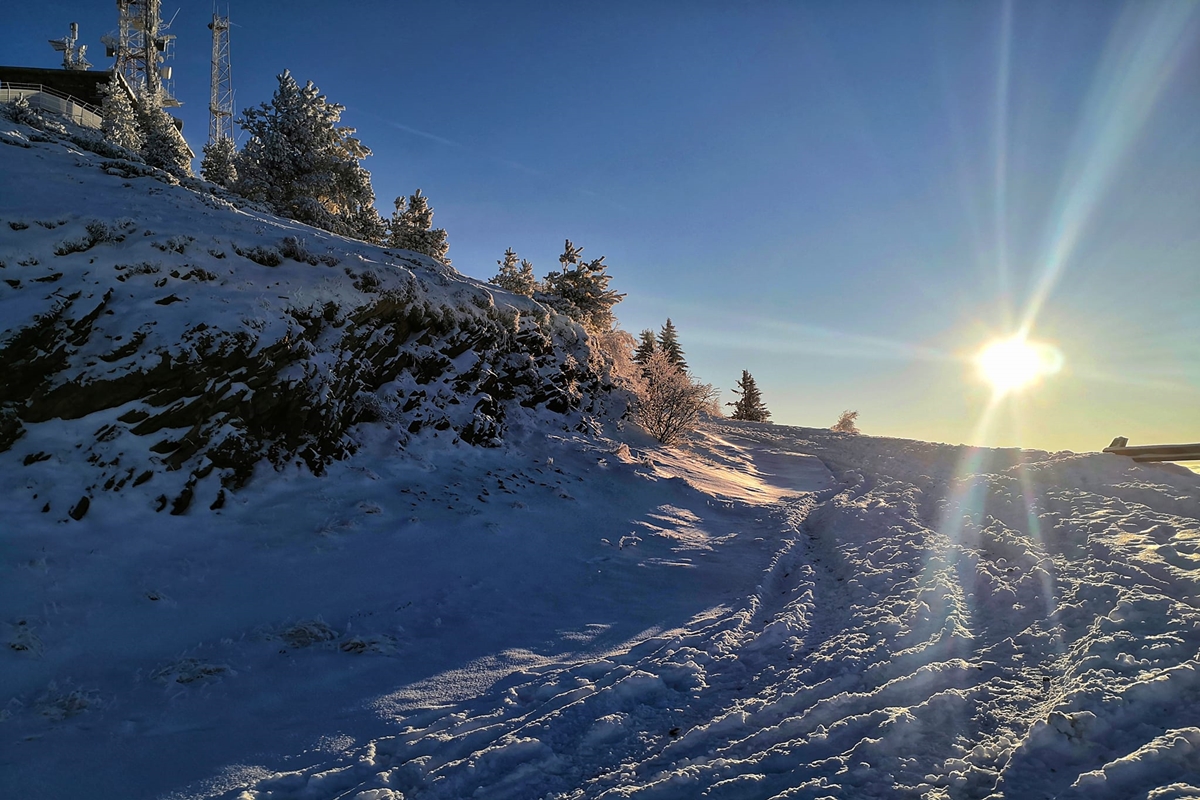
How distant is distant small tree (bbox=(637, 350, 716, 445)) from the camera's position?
18.7m

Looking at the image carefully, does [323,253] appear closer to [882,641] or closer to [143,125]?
[882,641]

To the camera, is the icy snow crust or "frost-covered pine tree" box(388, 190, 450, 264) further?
"frost-covered pine tree" box(388, 190, 450, 264)

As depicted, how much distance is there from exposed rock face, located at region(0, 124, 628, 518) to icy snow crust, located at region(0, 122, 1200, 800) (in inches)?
6.3

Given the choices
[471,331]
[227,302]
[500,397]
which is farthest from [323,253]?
[500,397]

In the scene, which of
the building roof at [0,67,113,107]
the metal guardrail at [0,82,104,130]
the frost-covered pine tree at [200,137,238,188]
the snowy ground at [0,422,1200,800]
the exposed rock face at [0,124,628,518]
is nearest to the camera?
the snowy ground at [0,422,1200,800]

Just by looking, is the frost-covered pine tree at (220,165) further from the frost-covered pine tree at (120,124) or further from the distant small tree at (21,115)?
the distant small tree at (21,115)

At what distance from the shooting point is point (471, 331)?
13.3 m

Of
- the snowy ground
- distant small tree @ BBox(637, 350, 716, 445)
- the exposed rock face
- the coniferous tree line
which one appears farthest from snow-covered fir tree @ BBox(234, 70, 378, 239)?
the snowy ground

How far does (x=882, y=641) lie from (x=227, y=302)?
1013 centimetres

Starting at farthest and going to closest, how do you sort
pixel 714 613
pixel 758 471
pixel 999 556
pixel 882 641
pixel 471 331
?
pixel 758 471 < pixel 471 331 < pixel 999 556 < pixel 714 613 < pixel 882 641

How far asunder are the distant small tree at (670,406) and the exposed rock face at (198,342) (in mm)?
7238

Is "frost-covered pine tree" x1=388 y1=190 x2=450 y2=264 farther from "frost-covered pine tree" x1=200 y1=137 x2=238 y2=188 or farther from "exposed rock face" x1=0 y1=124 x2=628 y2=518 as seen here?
"exposed rock face" x1=0 y1=124 x2=628 y2=518

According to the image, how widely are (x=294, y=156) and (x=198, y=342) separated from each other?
59.8 feet

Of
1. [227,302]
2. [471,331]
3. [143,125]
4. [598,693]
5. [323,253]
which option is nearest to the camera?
[598,693]
